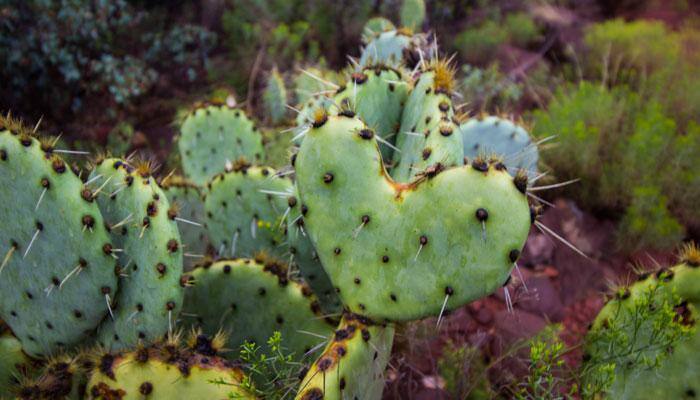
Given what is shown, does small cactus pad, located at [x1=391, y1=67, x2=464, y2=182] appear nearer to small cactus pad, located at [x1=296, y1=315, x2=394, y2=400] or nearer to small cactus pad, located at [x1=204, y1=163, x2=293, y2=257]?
small cactus pad, located at [x1=296, y1=315, x2=394, y2=400]

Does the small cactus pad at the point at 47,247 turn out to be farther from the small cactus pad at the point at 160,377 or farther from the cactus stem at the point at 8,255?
the small cactus pad at the point at 160,377

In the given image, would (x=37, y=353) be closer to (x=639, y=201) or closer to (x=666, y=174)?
(x=639, y=201)

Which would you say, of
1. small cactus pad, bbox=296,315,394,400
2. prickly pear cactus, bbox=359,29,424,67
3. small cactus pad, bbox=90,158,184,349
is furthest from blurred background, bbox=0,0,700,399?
small cactus pad, bbox=90,158,184,349

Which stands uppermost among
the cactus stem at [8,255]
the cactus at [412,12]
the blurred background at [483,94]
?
the cactus stem at [8,255]

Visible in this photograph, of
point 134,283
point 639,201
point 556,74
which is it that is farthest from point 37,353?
point 556,74

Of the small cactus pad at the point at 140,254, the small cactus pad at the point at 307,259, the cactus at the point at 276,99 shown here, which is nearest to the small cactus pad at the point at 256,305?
the small cactus pad at the point at 307,259

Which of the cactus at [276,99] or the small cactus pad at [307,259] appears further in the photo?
the cactus at [276,99]

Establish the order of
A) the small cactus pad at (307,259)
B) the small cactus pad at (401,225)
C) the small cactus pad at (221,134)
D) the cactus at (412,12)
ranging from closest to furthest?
the small cactus pad at (401,225), the small cactus pad at (307,259), the small cactus pad at (221,134), the cactus at (412,12)
